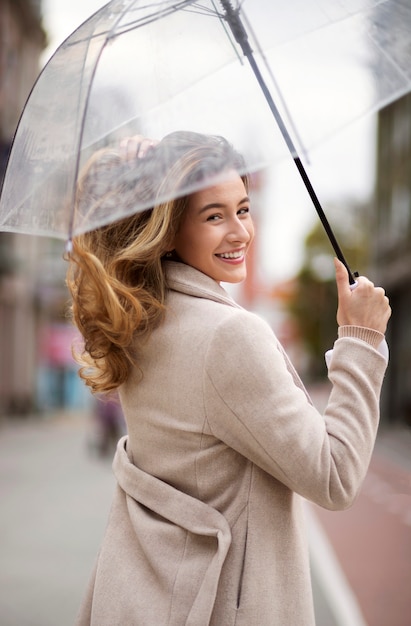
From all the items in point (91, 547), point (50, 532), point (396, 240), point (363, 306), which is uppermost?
point (363, 306)

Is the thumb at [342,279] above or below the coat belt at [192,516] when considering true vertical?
above

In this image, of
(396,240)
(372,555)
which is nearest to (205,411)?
(372,555)

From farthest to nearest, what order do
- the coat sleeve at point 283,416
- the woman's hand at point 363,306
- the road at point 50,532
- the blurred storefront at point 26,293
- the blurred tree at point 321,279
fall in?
the blurred tree at point 321,279
the blurred storefront at point 26,293
the road at point 50,532
the woman's hand at point 363,306
the coat sleeve at point 283,416

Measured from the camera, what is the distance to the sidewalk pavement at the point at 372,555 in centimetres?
608

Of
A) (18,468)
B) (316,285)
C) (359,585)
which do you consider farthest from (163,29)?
(316,285)

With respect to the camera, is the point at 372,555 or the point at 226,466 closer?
the point at 226,466

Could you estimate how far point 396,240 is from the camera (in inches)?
1077

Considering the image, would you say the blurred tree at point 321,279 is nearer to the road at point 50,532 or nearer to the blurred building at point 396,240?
the blurred building at point 396,240

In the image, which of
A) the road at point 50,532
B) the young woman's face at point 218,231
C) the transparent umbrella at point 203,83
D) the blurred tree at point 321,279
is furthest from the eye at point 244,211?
the blurred tree at point 321,279

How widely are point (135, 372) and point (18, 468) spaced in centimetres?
1405

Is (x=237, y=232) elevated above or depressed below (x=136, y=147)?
below

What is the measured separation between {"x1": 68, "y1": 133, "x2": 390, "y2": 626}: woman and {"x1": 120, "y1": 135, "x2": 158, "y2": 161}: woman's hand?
0.02 m

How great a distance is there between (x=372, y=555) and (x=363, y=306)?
682 centimetres

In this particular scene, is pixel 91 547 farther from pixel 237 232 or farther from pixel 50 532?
pixel 237 232
